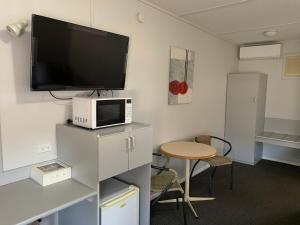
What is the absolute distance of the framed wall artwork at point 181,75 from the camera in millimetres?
3320

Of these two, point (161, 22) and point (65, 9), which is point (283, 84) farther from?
point (65, 9)

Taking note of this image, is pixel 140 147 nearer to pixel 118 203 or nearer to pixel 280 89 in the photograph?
pixel 118 203

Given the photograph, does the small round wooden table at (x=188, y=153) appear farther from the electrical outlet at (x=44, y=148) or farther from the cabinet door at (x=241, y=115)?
the cabinet door at (x=241, y=115)

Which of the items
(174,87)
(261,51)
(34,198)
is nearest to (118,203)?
(34,198)

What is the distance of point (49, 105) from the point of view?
2035 millimetres

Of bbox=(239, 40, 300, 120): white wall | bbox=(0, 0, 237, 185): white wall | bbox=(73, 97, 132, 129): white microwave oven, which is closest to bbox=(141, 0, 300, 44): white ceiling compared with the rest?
bbox=(0, 0, 237, 185): white wall

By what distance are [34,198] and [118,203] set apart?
0.68 m

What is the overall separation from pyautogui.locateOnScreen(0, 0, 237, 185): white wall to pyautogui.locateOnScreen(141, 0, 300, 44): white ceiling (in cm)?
21

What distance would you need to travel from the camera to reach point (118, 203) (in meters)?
2.05

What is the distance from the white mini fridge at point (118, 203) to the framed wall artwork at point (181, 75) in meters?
1.46

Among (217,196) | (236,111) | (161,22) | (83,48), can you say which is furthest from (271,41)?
(83,48)

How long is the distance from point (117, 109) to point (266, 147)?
4.06 metres

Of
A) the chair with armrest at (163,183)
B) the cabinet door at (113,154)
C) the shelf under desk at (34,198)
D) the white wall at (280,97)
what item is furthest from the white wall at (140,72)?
the white wall at (280,97)

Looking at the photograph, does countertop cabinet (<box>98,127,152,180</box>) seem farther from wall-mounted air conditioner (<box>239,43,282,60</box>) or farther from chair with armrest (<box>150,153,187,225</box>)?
wall-mounted air conditioner (<box>239,43,282,60</box>)
